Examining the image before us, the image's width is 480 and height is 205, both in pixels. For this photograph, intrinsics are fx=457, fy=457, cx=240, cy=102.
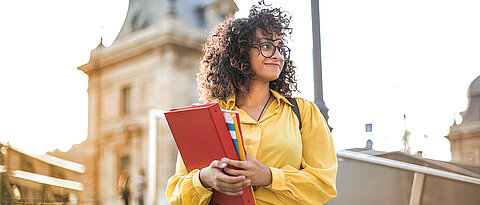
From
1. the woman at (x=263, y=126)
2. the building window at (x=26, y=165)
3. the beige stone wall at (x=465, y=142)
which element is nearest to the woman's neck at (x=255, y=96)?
the woman at (x=263, y=126)

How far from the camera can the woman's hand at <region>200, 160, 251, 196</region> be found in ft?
4.59

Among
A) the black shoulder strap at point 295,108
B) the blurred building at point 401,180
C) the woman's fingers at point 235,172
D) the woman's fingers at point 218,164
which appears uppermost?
the black shoulder strap at point 295,108

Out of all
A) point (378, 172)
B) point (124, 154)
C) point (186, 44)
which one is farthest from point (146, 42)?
point (378, 172)

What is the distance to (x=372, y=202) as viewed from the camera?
4.05 meters

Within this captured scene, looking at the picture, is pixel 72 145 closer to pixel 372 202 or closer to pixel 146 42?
pixel 146 42

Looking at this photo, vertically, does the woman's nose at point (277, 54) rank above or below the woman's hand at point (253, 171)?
above

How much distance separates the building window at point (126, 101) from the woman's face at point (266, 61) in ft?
13.1

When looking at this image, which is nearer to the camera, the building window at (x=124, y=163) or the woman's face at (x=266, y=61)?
the woman's face at (x=266, y=61)

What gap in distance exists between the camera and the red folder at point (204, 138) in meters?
1.44

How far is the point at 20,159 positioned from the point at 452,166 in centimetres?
401

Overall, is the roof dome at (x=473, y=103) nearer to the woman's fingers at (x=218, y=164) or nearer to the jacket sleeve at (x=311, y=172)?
the jacket sleeve at (x=311, y=172)

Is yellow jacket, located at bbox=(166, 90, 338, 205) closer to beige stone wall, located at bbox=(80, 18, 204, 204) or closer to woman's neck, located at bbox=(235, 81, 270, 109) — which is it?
woman's neck, located at bbox=(235, 81, 270, 109)

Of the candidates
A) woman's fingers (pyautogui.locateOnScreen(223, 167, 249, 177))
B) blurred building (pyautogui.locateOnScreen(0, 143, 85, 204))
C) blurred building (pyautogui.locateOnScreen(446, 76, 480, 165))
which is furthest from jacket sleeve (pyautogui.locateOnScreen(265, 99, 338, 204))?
blurred building (pyautogui.locateOnScreen(0, 143, 85, 204))

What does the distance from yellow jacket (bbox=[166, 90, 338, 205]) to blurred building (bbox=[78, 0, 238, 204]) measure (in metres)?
3.62
